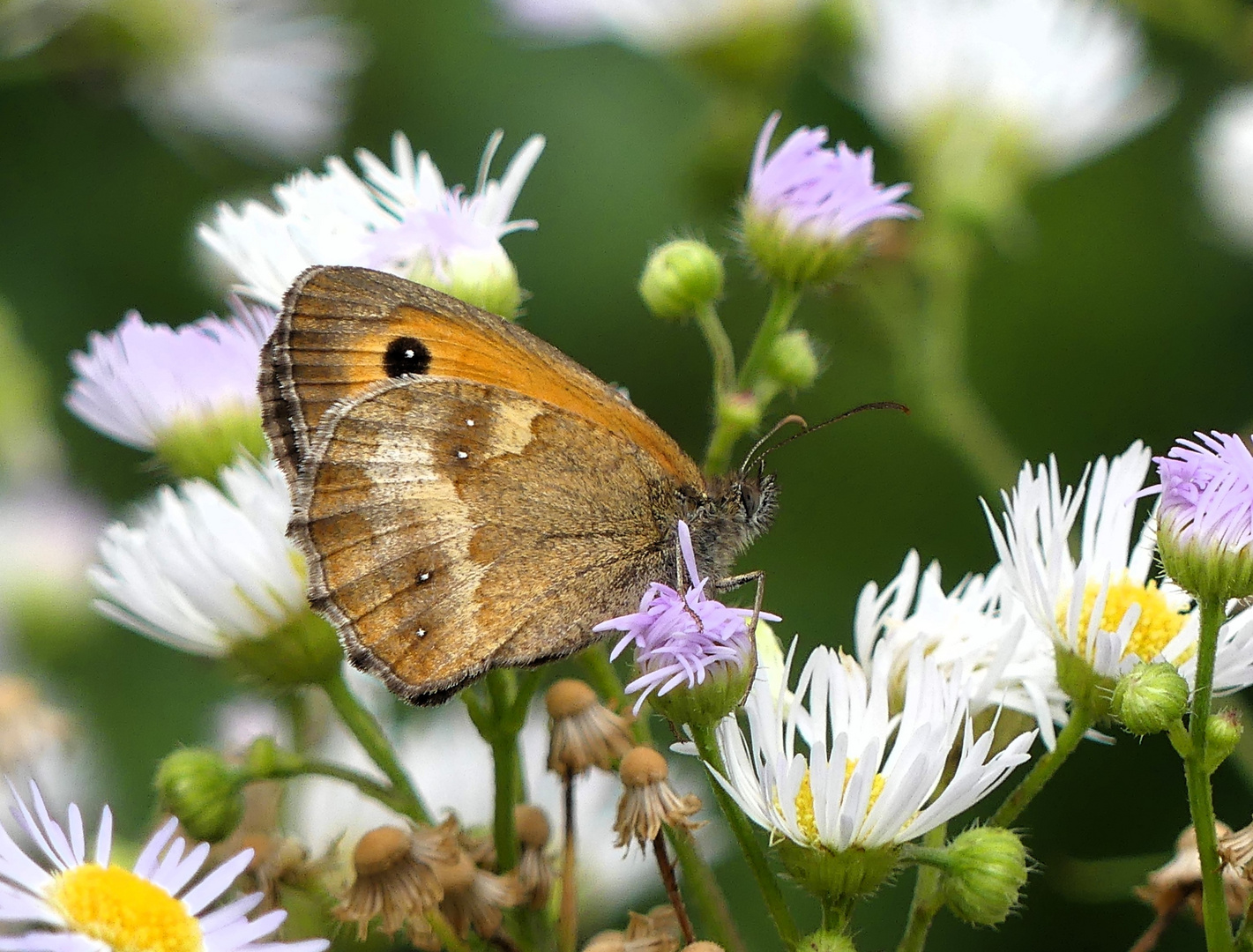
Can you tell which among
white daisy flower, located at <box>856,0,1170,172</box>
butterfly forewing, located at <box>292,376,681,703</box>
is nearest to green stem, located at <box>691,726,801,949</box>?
butterfly forewing, located at <box>292,376,681,703</box>

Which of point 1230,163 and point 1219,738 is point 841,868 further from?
point 1230,163

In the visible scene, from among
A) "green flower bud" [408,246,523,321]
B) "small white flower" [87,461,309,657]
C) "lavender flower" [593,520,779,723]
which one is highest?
"green flower bud" [408,246,523,321]

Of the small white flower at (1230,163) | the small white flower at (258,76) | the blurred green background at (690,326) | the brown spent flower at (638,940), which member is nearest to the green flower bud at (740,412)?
the brown spent flower at (638,940)

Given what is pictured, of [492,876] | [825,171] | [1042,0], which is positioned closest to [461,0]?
[1042,0]

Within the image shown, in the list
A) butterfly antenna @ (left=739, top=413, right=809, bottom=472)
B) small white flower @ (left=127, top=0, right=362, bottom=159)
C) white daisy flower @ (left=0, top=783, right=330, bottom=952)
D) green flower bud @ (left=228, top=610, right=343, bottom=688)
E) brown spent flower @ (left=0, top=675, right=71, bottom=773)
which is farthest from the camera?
small white flower @ (left=127, top=0, right=362, bottom=159)

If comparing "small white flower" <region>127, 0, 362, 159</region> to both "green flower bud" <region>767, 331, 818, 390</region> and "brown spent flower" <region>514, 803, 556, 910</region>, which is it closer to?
"green flower bud" <region>767, 331, 818, 390</region>

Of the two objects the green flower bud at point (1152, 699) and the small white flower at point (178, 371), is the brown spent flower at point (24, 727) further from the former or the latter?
the green flower bud at point (1152, 699)

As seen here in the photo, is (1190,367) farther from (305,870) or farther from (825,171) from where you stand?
(305,870)
